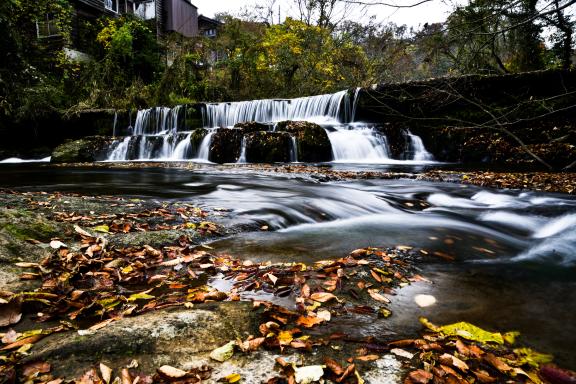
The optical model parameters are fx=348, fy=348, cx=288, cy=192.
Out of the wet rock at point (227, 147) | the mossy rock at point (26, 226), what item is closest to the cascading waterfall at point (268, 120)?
the wet rock at point (227, 147)

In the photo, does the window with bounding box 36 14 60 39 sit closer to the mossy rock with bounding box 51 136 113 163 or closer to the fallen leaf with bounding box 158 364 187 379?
the mossy rock with bounding box 51 136 113 163

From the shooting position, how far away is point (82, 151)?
48.5 feet

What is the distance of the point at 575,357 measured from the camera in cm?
169

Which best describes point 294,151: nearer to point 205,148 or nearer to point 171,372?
point 205,148

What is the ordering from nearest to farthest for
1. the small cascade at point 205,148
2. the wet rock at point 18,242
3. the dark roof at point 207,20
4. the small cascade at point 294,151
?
the wet rock at point 18,242 < the small cascade at point 294,151 < the small cascade at point 205,148 < the dark roof at point 207,20

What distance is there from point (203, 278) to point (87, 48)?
29395 millimetres

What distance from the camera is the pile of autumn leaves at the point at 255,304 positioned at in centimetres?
146

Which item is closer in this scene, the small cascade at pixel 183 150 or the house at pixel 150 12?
the small cascade at pixel 183 150

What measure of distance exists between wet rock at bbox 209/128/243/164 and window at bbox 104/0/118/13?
2387 cm

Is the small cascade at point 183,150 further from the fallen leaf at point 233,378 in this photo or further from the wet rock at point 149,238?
the fallen leaf at point 233,378

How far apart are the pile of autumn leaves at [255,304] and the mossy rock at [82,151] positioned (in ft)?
44.1

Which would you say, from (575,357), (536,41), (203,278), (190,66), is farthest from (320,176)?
(190,66)

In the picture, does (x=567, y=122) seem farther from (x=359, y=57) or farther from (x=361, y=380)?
(x=359, y=57)

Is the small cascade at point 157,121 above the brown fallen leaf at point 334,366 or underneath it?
above
